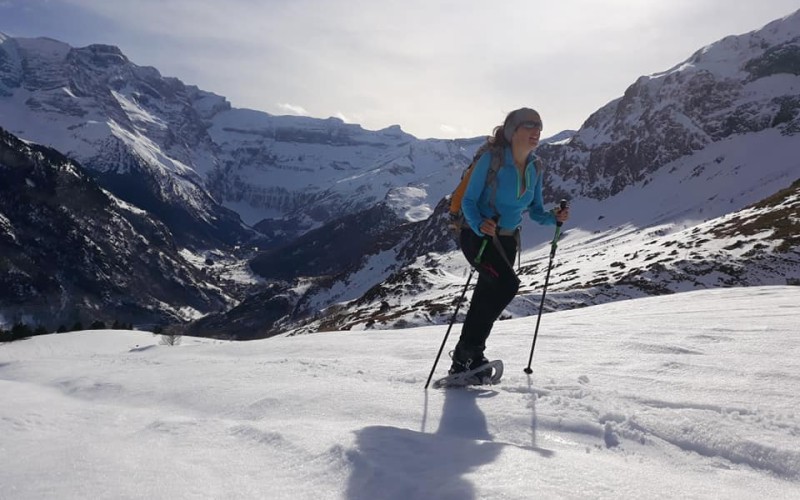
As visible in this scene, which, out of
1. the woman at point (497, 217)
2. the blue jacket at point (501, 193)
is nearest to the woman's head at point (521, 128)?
the woman at point (497, 217)

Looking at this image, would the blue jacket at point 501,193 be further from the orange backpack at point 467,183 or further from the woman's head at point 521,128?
the woman's head at point 521,128

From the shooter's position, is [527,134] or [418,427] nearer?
[418,427]

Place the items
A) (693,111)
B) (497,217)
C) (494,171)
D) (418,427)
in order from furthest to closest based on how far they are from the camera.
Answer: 1. (693,111)
2. (494,171)
3. (497,217)
4. (418,427)

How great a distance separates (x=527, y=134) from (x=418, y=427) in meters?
3.77

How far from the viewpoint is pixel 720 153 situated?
484 feet

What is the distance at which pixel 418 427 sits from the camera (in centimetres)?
457

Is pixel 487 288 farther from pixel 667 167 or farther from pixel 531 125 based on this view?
pixel 667 167

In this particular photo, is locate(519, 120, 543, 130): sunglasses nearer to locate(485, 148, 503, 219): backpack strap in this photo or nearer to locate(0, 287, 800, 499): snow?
locate(485, 148, 503, 219): backpack strap

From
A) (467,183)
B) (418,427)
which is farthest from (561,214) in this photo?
(418,427)

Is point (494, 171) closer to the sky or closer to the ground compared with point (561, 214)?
closer to the sky

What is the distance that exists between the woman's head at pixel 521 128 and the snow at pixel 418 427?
287cm

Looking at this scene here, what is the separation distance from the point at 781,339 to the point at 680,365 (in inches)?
76.8

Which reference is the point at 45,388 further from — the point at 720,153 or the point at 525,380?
the point at 720,153

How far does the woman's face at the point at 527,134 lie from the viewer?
646 centimetres
